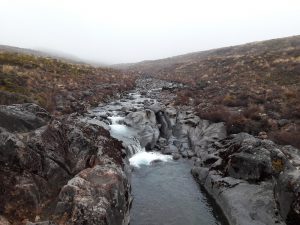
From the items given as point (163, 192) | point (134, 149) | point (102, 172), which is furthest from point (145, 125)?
point (102, 172)

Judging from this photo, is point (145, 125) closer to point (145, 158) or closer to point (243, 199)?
point (145, 158)

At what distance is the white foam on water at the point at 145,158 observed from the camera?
26.4m

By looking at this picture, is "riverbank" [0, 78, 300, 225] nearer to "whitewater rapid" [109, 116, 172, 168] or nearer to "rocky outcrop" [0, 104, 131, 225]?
"rocky outcrop" [0, 104, 131, 225]

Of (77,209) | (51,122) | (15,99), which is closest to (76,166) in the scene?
(51,122)

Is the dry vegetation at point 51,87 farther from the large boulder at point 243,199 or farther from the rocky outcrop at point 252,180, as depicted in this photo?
the large boulder at point 243,199

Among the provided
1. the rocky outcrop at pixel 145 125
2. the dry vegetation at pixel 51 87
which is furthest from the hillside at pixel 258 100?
the dry vegetation at pixel 51 87

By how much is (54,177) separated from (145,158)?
35.6 feet

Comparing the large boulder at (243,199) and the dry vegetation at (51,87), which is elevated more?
the dry vegetation at (51,87)

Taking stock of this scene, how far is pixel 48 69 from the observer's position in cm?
5559

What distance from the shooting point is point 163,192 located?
21719 millimetres

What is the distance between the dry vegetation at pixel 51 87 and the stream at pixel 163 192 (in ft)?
30.7

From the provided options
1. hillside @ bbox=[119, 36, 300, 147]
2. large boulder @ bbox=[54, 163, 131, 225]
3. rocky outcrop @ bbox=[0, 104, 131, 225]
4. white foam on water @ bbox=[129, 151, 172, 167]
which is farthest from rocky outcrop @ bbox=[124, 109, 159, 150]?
large boulder @ bbox=[54, 163, 131, 225]

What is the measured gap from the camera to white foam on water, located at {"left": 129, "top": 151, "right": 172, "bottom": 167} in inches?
1038

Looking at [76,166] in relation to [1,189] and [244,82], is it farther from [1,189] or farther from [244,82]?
[244,82]
